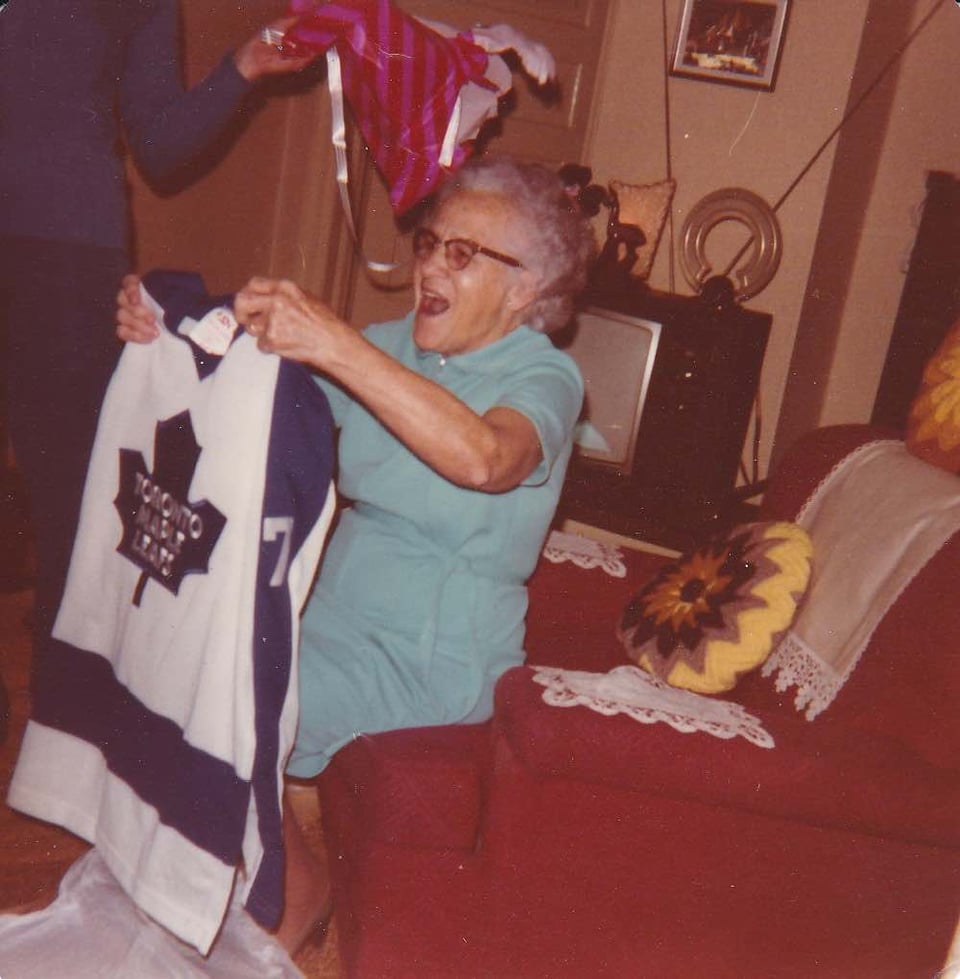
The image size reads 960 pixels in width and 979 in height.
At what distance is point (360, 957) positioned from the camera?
1288 millimetres

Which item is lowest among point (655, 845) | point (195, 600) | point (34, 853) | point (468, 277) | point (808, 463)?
point (34, 853)

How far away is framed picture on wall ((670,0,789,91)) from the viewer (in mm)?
2969

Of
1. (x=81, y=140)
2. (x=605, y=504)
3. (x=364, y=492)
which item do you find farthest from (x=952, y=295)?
(x=81, y=140)

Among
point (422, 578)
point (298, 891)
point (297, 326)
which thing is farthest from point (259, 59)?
point (298, 891)

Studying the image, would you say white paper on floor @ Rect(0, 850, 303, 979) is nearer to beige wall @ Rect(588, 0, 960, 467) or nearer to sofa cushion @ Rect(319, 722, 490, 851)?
sofa cushion @ Rect(319, 722, 490, 851)

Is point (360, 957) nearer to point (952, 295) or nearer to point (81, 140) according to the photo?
point (81, 140)

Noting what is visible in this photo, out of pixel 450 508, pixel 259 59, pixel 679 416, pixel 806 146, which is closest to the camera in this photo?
pixel 450 508

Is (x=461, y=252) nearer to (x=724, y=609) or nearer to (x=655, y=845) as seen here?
(x=724, y=609)

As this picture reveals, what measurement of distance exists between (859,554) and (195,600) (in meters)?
0.96

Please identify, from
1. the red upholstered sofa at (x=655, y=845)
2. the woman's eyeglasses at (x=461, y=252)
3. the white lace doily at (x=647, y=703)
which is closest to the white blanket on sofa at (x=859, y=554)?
the red upholstered sofa at (x=655, y=845)

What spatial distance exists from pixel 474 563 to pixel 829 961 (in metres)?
0.67

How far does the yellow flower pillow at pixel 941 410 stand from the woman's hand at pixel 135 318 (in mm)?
1074

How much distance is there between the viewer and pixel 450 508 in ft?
4.69

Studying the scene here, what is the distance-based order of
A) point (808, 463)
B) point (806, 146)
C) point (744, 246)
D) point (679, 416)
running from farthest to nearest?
1. point (744, 246)
2. point (806, 146)
3. point (679, 416)
4. point (808, 463)
